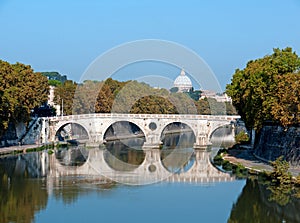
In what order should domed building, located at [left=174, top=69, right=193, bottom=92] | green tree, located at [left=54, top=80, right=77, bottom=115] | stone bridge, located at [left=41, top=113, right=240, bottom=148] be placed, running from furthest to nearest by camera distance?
1. domed building, located at [left=174, top=69, right=193, bottom=92]
2. green tree, located at [left=54, top=80, right=77, bottom=115]
3. stone bridge, located at [left=41, top=113, right=240, bottom=148]

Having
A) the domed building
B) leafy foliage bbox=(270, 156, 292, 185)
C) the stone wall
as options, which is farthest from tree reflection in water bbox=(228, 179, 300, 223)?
the domed building

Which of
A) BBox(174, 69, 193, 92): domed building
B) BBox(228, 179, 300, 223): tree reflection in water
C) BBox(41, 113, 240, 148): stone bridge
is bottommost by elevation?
BBox(228, 179, 300, 223): tree reflection in water

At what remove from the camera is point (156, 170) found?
1453 inches

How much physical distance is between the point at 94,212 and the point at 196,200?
4.80 metres

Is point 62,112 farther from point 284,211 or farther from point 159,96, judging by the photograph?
point 284,211

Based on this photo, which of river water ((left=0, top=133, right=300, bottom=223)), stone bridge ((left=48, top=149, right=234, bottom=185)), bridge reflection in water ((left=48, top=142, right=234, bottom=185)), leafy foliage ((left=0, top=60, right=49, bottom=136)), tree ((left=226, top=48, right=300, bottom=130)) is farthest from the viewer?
leafy foliage ((left=0, top=60, right=49, bottom=136))

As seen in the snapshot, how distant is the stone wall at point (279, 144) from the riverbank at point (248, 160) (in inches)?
20.6

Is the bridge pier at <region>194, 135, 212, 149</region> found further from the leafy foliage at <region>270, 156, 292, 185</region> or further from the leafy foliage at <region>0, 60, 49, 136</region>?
the leafy foliage at <region>270, 156, 292, 185</region>

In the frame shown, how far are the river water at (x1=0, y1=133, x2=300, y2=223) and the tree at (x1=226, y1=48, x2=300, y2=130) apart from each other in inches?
155

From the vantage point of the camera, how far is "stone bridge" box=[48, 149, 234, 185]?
32.5 m

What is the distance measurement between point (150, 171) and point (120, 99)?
1011 inches

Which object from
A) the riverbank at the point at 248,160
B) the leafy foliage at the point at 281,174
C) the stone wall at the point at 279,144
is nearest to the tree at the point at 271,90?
the stone wall at the point at 279,144

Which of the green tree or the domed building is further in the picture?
the domed building

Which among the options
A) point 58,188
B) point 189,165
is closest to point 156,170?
point 189,165
